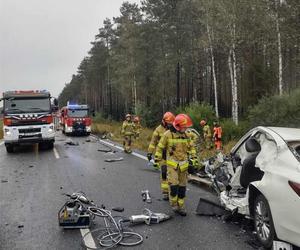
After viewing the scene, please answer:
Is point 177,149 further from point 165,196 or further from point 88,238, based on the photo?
point 88,238

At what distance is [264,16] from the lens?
28.2m

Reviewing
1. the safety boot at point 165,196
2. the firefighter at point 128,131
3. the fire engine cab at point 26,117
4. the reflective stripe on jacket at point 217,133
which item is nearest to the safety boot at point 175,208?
the safety boot at point 165,196

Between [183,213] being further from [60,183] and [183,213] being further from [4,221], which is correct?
[60,183]

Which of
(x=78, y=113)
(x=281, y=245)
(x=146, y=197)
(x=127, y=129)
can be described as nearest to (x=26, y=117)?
(x=127, y=129)

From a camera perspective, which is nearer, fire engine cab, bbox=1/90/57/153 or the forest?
fire engine cab, bbox=1/90/57/153

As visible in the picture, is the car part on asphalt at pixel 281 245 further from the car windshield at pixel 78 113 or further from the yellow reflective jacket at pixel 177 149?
the car windshield at pixel 78 113

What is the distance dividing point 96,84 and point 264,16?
62.2 metres

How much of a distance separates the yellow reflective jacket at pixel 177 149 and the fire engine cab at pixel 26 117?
12.7 m

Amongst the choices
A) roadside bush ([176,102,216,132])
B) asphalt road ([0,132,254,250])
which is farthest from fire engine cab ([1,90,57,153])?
roadside bush ([176,102,216,132])

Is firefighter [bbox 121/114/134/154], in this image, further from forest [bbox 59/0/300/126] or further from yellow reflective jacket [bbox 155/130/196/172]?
yellow reflective jacket [bbox 155/130/196/172]

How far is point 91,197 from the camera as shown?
28.3 feet

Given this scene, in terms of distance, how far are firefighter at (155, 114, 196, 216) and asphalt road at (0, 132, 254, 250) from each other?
1.01 feet

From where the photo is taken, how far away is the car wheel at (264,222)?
490cm

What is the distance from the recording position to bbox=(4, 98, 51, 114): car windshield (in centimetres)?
1878
